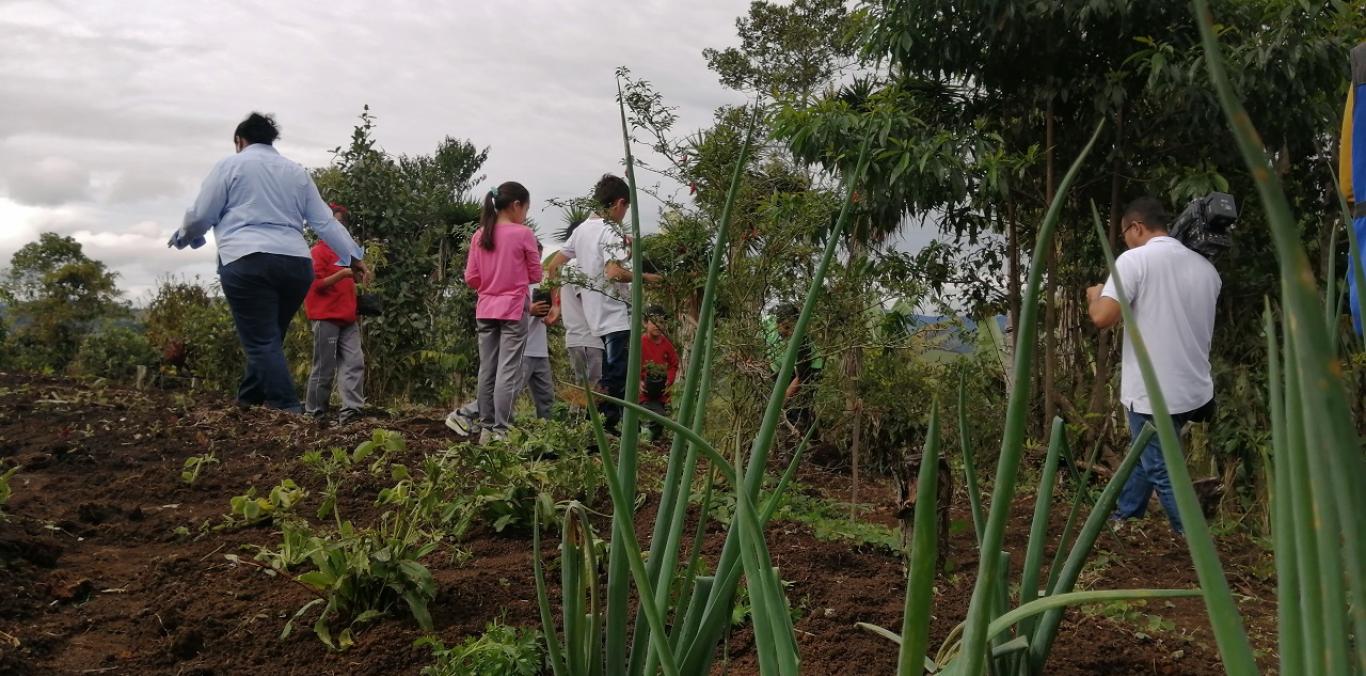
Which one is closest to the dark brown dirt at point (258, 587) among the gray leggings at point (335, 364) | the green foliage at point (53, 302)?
the gray leggings at point (335, 364)

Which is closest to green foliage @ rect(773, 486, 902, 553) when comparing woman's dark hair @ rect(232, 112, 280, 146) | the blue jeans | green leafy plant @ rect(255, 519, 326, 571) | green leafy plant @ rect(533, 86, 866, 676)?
the blue jeans

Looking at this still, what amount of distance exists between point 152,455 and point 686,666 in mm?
4130

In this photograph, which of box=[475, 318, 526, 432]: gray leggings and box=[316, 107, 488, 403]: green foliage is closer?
box=[475, 318, 526, 432]: gray leggings

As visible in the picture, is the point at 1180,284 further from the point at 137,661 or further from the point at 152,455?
the point at 152,455

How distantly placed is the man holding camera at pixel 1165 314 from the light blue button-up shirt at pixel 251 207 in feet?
13.4

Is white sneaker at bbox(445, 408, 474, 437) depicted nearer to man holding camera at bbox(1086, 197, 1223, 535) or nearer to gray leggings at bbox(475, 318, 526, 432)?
gray leggings at bbox(475, 318, 526, 432)

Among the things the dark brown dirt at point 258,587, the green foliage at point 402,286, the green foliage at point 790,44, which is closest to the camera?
the dark brown dirt at point 258,587

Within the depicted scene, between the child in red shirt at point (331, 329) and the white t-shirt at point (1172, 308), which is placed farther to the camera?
the child in red shirt at point (331, 329)

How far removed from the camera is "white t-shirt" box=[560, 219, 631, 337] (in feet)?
16.7

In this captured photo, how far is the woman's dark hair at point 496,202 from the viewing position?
5.47 m

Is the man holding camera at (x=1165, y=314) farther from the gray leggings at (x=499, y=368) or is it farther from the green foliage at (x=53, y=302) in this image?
the green foliage at (x=53, y=302)

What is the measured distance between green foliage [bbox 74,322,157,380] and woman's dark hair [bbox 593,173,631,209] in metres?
6.75

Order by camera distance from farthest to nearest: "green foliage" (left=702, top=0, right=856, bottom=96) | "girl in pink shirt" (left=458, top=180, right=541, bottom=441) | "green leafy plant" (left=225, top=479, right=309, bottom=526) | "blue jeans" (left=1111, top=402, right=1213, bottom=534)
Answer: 1. "green foliage" (left=702, top=0, right=856, bottom=96)
2. "girl in pink shirt" (left=458, top=180, right=541, bottom=441)
3. "blue jeans" (left=1111, top=402, right=1213, bottom=534)
4. "green leafy plant" (left=225, top=479, right=309, bottom=526)

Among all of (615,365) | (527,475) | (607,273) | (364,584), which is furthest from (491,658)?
(615,365)
